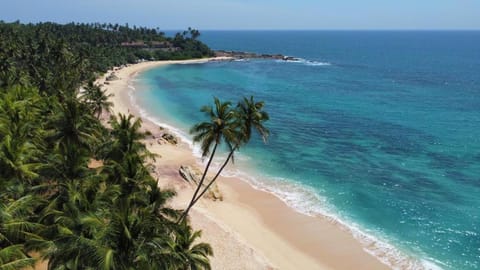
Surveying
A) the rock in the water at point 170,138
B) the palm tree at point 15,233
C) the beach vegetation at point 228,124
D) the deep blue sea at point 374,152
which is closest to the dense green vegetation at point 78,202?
the palm tree at point 15,233

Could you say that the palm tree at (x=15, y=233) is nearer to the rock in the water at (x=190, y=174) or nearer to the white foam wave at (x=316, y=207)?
the rock in the water at (x=190, y=174)

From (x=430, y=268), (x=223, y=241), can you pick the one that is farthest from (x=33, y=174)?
(x=430, y=268)

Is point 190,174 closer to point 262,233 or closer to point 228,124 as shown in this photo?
point 262,233

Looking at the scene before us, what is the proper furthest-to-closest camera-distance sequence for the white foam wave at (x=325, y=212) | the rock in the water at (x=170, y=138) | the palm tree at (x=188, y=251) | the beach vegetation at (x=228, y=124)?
1. the rock in the water at (x=170, y=138)
2. the white foam wave at (x=325, y=212)
3. the beach vegetation at (x=228, y=124)
4. the palm tree at (x=188, y=251)

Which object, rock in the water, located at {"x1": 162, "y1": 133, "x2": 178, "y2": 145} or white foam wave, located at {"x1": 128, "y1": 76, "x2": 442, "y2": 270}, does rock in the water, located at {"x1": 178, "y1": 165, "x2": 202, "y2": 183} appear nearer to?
white foam wave, located at {"x1": 128, "y1": 76, "x2": 442, "y2": 270}

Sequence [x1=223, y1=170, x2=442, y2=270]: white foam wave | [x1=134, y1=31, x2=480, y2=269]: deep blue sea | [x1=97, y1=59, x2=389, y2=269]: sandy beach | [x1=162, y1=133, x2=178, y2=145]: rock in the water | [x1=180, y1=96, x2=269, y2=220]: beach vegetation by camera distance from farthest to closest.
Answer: [x1=162, y1=133, x2=178, y2=145]: rock in the water, [x1=134, y1=31, x2=480, y2=269]: deep blue sea, [x1=223, y1=170, x2=442, y2=270]: white foam wave, [x1=97, y1=59, x2=389, y2=269]: sandy beach, [x1=180, y1=96, x2=269, y2=220]: beach vegetation

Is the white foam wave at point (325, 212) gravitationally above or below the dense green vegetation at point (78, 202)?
below

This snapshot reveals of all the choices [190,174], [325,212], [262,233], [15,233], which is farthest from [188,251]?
[190,174]

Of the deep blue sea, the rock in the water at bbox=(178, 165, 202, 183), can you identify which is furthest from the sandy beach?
the deep blue sea
